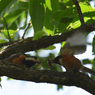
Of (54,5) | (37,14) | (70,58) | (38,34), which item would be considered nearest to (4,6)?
(37,14)

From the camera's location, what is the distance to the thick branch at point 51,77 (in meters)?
2.89

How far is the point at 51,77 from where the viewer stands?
2.89 m

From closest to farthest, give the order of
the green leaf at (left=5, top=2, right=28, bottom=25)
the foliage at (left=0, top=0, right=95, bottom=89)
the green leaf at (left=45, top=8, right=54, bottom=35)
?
the foliage at (left=0, top=0, right=95, bottom=89) → the green leaf at (left=45, top=8, right=54, bottom=35) → the green leaf at (left=5, top=2, right=28, bottom=25)

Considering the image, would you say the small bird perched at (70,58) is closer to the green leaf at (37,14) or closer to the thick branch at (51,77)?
the thick branch at (51,77)

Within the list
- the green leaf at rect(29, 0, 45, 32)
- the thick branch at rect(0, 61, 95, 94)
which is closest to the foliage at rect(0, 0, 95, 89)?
the green leaf at rect(29, 0, 45, 32)

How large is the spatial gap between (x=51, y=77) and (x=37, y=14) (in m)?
1.13

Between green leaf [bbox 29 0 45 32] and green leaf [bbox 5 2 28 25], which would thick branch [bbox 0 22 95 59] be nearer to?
green leaf [bbox 29 0 45 32]

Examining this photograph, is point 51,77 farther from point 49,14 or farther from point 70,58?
point 49,14

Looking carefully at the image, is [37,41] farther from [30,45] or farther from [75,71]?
[75,71]

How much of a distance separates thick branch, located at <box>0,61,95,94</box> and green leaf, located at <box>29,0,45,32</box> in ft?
2.76

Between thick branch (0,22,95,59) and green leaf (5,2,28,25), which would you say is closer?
thick branch (0,22,95,59)

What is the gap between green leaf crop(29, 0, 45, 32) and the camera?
3.52 metres

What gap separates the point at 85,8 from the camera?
3.53m

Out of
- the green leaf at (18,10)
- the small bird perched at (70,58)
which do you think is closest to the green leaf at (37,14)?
the green leaf at (18,10)
